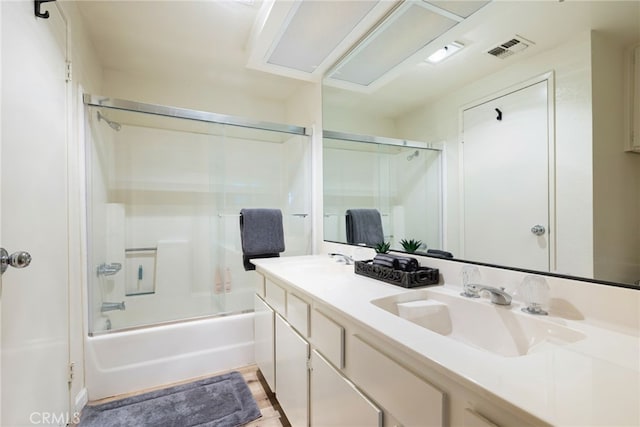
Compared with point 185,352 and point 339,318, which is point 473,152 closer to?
point 339,318

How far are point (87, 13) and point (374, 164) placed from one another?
2.03 meters

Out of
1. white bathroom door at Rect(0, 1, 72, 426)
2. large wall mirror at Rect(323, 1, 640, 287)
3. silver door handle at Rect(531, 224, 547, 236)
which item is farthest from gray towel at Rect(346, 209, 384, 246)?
white bathroom door at Rect(0, 1, 72, 426)

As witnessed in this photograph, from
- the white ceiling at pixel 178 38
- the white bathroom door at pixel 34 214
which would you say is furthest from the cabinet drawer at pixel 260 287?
the white ceiling at pixel 178 38

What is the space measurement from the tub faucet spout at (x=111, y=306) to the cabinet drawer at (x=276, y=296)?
1.22 meters

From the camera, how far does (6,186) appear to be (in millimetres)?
957

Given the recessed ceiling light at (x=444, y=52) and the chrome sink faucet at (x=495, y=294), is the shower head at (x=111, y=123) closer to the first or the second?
the recessed ceiling light at (x=444, y=52)

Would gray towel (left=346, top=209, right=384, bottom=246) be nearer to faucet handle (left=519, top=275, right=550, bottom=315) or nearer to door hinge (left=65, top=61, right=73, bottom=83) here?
faucet handle (left=519, top=275, right=550, bottom=315)

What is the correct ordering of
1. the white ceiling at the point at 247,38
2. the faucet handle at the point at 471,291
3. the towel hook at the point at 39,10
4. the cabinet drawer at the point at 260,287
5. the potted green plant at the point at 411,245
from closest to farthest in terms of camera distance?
the white ceiling at the point at 247,38 → the faucet handle at the point at 471,291 → the towel hook at the point at 39,10 → the potted green plant at the point at 411,245 → the cabinet drawer at the point at 260,287

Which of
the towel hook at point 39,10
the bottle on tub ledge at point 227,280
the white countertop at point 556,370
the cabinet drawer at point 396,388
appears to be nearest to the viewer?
the white countertop at point 556,370

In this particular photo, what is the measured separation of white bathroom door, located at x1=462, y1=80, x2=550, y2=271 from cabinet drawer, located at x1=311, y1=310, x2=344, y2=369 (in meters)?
0.62

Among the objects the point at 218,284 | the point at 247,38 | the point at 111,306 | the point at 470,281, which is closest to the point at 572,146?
the point at 470,281

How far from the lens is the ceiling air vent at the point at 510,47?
3.13 ft

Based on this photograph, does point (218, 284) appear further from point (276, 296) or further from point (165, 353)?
point (276, 296)

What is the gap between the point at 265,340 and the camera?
1675 millimetres
